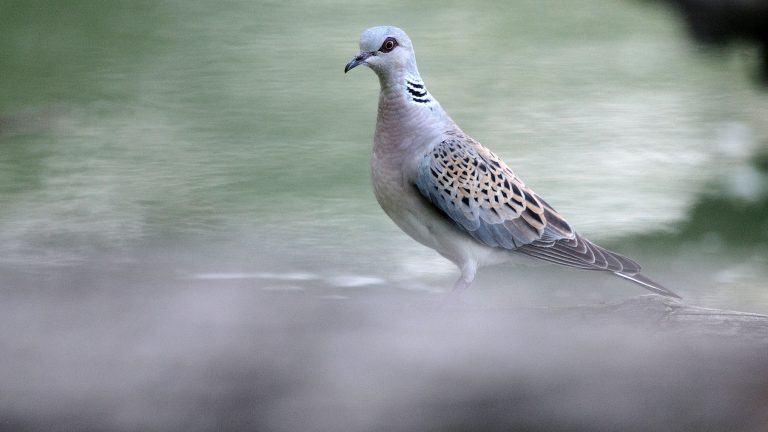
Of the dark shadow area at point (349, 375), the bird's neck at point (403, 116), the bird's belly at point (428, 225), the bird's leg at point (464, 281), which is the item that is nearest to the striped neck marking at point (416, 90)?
the bird's neck at point (403, 116)

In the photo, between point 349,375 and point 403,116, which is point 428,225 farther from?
point 349,375

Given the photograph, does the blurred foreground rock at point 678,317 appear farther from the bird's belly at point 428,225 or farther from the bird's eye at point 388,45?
the bird's eye at point 388,45

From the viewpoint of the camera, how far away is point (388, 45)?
1.87 m

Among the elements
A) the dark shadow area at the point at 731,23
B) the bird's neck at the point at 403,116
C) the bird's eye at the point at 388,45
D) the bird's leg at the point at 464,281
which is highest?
the dark shadow area at the point at 731,23

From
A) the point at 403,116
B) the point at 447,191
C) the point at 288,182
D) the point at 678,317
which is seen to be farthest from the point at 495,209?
the point at 288,182

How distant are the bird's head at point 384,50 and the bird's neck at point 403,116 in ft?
0.08

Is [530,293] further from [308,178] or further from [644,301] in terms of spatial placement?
[644,301]

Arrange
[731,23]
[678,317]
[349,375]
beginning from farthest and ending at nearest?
[731,23], [678,317], [349,375]

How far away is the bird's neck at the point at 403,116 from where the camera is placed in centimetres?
193

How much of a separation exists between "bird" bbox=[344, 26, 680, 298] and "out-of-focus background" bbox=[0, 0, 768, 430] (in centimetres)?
34

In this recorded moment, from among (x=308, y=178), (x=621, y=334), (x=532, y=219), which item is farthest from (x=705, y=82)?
(x=621, y=334)

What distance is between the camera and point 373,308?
1.32 m

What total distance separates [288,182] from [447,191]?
1906 mm

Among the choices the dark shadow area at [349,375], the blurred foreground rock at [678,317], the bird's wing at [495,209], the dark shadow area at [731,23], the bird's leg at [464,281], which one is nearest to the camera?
the dark shadow area at [349,375]
